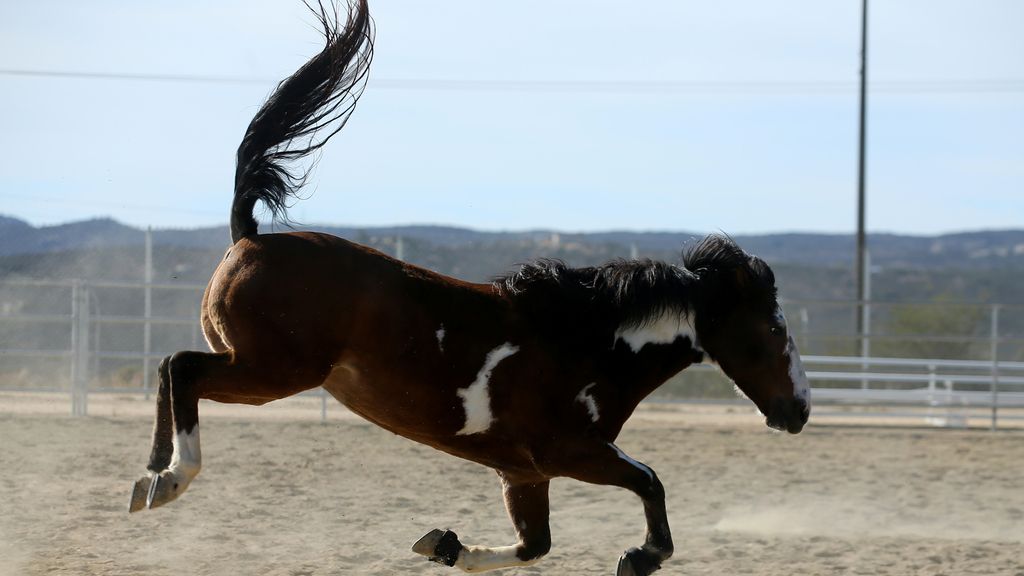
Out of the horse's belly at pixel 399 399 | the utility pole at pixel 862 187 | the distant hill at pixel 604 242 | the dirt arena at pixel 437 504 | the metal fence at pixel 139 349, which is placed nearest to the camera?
the horse's belly at pixel 399 399

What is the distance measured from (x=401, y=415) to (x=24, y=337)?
11.8 meters

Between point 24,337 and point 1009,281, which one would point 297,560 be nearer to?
point 24,337

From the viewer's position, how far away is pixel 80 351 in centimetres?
1134

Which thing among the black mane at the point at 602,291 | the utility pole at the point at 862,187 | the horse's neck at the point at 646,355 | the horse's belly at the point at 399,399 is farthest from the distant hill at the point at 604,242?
the utility pole at the point at 862,187

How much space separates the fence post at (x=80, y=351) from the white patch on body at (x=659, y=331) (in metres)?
8.46

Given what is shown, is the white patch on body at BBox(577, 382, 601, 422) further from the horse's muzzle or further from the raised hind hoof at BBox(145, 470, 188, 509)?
the raised hind hoof at BBox(145, 470, 188, 509)

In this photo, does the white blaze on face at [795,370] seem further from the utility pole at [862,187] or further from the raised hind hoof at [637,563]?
the utility pole at [862,187]

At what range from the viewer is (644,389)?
174 inches

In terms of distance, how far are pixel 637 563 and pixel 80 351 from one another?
349 inches

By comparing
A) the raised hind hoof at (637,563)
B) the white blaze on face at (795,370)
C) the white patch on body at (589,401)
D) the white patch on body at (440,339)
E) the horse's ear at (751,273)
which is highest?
the horse's ear at (751,273)

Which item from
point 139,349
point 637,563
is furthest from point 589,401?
point 139,349

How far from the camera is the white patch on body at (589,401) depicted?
422 centimetres

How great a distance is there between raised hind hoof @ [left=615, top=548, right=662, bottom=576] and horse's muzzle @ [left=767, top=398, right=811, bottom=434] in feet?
2.81

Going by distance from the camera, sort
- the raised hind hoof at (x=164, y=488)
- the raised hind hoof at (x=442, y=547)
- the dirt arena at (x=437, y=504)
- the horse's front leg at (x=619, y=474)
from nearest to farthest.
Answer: the raised hind hoof at (x=164, y=488) < the horse's front leg at (x=619, y=474) < the raised hind hoof at (x=442, y=547) < the dirt arena at (x=437, y=504)
